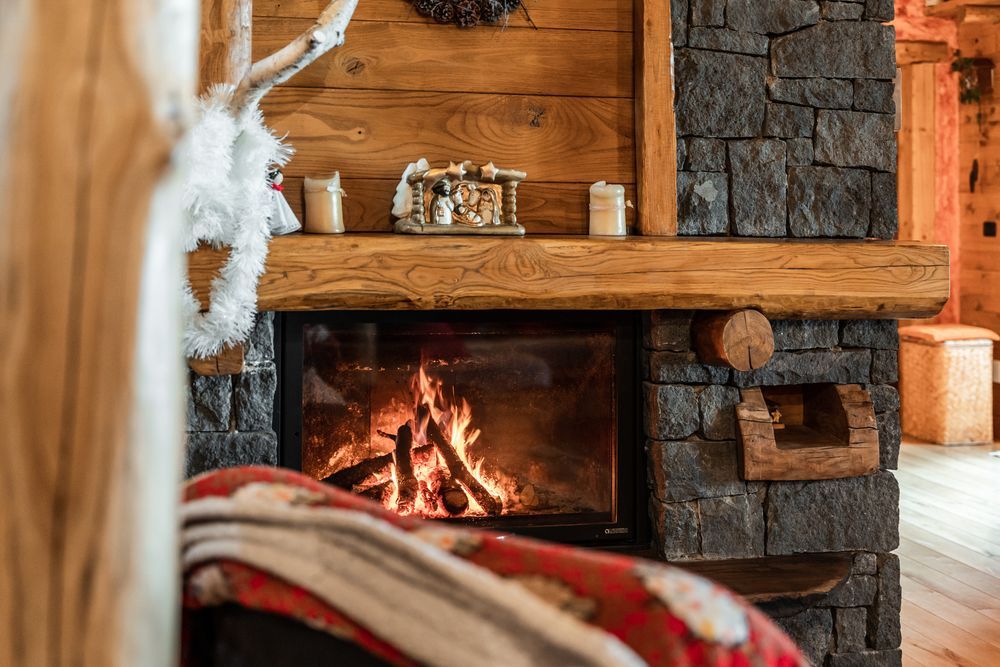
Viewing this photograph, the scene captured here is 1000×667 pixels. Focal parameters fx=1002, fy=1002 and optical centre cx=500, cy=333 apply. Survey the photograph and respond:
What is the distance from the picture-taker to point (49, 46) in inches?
31.8

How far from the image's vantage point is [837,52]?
8.96ft

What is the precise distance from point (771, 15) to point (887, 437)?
1.19 metres

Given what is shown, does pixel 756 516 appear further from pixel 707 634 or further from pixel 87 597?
pixel 87 597

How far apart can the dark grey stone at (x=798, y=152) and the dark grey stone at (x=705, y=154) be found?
0.62 ft

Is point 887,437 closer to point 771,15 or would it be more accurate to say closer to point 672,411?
point 672,411

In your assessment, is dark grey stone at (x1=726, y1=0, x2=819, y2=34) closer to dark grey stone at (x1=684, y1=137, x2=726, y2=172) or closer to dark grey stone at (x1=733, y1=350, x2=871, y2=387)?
dark grey stone at (x1=684, y1=137, x2=726, y2=172)

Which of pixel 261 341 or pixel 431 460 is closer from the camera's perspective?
pixel 261 341

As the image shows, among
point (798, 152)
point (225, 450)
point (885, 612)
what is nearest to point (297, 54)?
point (225, 450)

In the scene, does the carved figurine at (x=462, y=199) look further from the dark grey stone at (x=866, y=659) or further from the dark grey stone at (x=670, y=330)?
the dark grey stone at (x=866, y=659)

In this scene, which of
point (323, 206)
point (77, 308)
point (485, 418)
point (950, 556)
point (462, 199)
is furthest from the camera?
point (950, 556)

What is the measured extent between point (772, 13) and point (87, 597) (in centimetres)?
242

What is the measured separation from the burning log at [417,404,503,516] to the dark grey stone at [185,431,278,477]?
1.45 feet

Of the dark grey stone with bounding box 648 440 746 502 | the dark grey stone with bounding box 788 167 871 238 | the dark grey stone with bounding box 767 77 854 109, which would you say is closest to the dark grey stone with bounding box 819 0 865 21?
the dark grey stone with bounding box 767 77 854 109

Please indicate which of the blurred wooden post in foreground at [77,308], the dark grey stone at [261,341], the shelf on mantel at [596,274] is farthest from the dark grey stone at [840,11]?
the blurred wooden post in foreground at [77,308]
